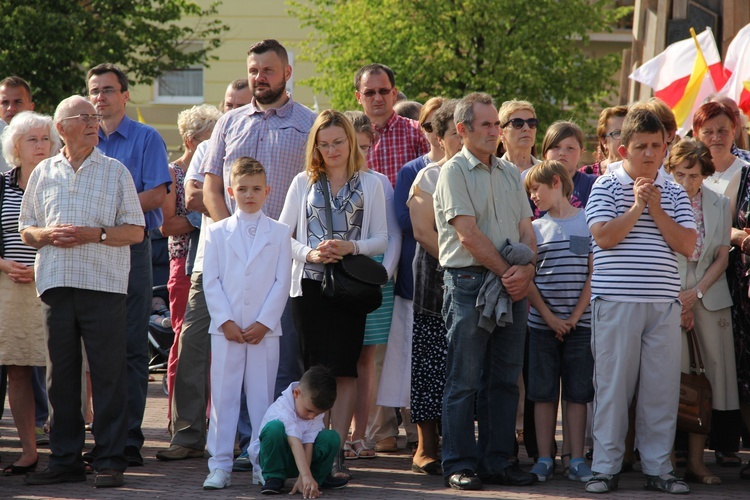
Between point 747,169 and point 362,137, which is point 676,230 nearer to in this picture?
point 747,169

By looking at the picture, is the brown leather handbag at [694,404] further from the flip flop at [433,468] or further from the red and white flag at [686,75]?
the red and white flag at [686,75]

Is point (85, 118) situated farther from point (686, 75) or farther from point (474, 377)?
point (686, 75)

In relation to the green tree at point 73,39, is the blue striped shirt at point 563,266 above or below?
below

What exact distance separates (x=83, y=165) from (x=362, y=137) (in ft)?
6.54

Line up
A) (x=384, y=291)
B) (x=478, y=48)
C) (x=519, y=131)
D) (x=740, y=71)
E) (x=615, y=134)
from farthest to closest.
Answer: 1. (x=478, y=48)
2. (x=740, y=71)
3. (x=615, y=134)
4. (x=519, y=131)
5. (x=384, y=291)

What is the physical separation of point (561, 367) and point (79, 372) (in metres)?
2.94

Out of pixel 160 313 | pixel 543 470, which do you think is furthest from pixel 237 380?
pixel 160 313

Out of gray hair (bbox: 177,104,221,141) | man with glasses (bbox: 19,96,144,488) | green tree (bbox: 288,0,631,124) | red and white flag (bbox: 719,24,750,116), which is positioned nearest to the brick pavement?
man with glasses (bbox: 19,96,144,488)

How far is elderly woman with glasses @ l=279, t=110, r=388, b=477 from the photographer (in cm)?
679

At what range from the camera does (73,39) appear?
19984 mm

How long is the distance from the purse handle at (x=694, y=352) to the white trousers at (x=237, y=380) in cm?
256

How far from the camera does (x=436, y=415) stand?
278 inches

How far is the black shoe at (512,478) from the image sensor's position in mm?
6594

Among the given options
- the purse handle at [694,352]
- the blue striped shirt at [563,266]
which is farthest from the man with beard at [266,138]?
the purse handle at [694,352]
